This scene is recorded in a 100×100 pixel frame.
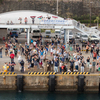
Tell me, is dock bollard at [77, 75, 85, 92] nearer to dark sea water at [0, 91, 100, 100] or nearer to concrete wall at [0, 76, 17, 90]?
dark sea water at [0, 91, 100, 100]

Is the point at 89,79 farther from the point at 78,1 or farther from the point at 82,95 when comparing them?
the point at 78,1

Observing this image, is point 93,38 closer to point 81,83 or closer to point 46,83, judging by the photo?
point 81,83

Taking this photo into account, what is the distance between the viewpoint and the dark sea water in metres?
22.9

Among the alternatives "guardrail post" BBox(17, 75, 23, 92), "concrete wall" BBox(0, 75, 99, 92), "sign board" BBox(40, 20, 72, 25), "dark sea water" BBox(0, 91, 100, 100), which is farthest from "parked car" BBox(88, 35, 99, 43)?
"guardrail post" BBox(17, 75, 23, 92)

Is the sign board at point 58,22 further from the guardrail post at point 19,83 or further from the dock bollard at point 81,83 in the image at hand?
the guardrail post at point 19,83

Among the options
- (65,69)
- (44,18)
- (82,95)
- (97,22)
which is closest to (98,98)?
(82,95)

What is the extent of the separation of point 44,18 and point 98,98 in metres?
16.3

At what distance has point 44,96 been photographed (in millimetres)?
23078

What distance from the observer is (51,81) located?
2266 centimetres

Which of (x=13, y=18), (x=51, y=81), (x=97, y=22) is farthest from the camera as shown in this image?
(x=97, y=22)

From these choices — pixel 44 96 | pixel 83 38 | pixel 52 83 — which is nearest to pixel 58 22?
pixel 83 38

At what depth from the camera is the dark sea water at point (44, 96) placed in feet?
75.0

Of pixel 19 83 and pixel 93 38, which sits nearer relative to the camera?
pixel 19 83

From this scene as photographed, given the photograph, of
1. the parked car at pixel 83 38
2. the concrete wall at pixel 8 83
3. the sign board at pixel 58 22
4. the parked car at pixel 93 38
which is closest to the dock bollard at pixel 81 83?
the concrete wall at pixel 8 83
